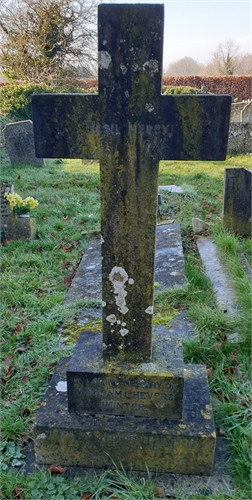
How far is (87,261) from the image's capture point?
5.37m

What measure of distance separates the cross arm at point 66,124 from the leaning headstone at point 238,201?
411 cm

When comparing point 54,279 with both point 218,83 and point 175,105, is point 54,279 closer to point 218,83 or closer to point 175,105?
point 175,105

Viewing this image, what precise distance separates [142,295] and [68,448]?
40.8 inches

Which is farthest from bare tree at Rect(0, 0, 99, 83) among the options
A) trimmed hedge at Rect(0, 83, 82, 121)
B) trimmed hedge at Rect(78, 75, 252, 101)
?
trimmed hedge at Rect(78, 75, 252, 101)

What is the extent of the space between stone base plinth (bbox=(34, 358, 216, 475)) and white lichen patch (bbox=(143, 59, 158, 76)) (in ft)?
6.40

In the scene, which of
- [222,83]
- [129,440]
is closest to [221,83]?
[222,83]

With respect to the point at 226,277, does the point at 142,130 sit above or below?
above

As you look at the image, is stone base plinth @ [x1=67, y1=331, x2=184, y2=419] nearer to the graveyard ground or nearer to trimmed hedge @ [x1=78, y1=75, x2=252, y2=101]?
the graveyard ground

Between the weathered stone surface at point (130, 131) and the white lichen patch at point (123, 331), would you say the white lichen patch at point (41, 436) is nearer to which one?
the white lichen patch at point (123, 331)

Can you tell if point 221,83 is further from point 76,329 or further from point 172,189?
point 76,329

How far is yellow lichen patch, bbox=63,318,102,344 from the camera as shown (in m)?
3.50

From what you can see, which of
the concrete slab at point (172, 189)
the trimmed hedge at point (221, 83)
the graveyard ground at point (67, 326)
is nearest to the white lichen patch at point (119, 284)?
the graveyard ground at point (67, 326)

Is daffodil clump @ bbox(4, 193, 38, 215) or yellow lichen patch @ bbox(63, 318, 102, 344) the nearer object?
yellow lichen patch @ bbox(63, 318, 102, 344)

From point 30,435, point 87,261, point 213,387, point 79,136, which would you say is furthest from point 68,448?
point 87,261
